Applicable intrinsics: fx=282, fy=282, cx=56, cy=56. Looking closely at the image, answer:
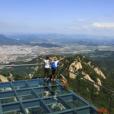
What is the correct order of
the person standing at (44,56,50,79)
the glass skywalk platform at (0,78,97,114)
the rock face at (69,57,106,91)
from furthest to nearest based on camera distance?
1. the rock face at (69,57,106,91)
2. the person standing at (44,56,50,79)
3. the glass skywalk platform at (0,78,97,114)

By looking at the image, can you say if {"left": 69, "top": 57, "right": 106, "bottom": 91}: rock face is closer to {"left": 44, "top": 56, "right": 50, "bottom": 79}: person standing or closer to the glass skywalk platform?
{"left": 44, "top": 56, "right": 50, "bottom": 79}: person standing

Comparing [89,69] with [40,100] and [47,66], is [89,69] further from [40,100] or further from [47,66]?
[40,100]

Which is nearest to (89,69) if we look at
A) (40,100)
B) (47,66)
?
(47,66)

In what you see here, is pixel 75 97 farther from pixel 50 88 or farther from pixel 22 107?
pixel 22 107

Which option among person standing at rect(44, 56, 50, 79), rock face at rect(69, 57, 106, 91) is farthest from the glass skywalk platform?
rock face at rect(69, 57, 106, 91)

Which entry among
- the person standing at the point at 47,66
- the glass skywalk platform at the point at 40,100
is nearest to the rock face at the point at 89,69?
the person standing at the point at 47,66

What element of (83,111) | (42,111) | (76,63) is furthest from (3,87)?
(76,63)

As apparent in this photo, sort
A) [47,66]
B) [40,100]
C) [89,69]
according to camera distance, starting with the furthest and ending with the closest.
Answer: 1. [89,69]
2. [47,66]
3. [40,100]

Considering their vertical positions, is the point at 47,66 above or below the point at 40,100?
above
